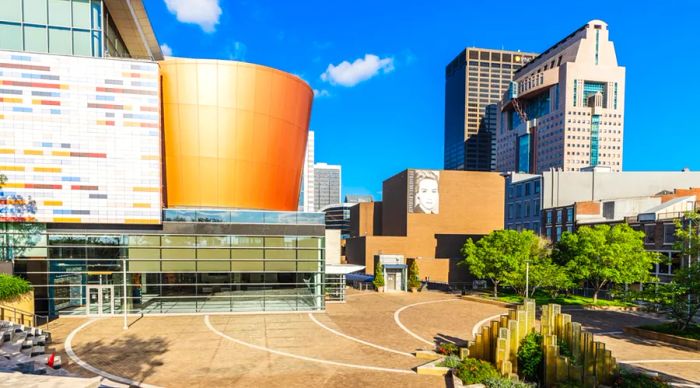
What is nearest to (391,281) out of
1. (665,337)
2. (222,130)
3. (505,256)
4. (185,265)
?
(505,256)

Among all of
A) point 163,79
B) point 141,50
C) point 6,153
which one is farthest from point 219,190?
point 141,50

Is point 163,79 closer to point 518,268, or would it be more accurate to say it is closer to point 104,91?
point 104,91

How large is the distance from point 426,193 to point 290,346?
152 ft

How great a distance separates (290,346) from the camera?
70.4 ft

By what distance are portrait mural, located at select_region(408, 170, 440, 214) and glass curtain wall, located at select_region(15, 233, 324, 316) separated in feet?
112

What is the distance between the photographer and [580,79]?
144250 millimetres

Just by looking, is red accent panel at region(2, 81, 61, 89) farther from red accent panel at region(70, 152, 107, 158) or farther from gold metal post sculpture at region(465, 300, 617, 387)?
gold metal post sculpture at region(465, 300, 617, 387)

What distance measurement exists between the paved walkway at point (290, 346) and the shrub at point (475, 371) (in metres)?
1.07

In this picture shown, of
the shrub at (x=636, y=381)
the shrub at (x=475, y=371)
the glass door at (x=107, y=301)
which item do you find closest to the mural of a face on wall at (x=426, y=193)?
the glass door at (x=107, y=301)

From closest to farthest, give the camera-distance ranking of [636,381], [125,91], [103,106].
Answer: [636,381] < [103,106] < [125,91]

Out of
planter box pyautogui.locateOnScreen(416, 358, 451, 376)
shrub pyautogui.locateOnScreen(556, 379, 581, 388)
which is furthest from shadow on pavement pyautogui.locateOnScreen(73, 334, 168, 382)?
shrub pyautogui.locateOnScreen(556, 379, 581, 388)

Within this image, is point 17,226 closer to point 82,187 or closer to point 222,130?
point 82,187

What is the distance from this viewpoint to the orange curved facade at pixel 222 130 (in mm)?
32625

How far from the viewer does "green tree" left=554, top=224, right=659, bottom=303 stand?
35.4 meters
